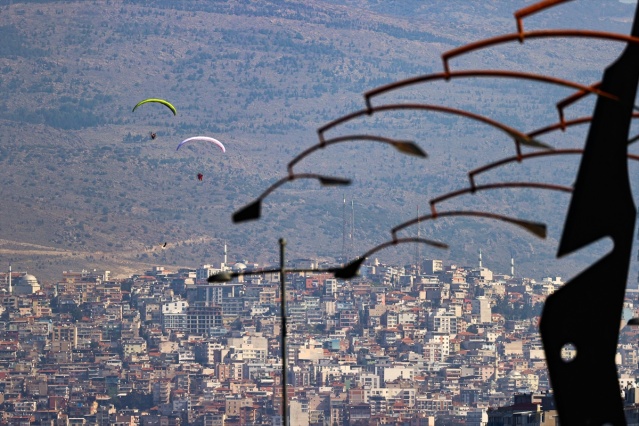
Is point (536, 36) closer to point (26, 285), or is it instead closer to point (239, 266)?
point (26, 285)

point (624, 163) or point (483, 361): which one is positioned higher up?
point (483, 361)

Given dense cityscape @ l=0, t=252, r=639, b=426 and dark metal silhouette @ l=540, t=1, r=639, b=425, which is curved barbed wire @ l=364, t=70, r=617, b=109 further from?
dense cityscape @ l=0, t=252, r=639, b=426

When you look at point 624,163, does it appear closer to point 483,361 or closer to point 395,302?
point 483,361

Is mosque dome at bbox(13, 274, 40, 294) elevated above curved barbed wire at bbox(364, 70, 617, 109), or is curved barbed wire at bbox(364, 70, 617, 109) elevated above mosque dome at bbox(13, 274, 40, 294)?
mosque dome at bbox(13, 274, 40, 294)

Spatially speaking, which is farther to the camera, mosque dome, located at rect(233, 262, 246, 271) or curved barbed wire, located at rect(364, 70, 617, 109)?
mosque dome, located at rect(233, 262, 246, 271)

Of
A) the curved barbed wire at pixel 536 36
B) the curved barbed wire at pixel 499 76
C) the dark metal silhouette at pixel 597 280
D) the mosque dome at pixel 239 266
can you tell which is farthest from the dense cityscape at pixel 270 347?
the curved barbed wire at pixel 536 36

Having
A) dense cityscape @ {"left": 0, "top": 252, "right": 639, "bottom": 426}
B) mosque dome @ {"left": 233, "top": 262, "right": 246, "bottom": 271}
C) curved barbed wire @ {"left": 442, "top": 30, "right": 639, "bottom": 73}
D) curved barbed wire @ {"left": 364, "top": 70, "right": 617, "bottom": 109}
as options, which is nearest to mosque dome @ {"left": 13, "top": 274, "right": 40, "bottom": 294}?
dense cityscape @ {"left": 0, "top": 252, "right": 639, "bottom": 426}

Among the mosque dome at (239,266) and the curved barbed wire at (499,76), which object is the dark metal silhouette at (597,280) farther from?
the mosque dome at (239,266)

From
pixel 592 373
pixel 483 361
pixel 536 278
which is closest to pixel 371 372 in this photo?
pixel 483 361
